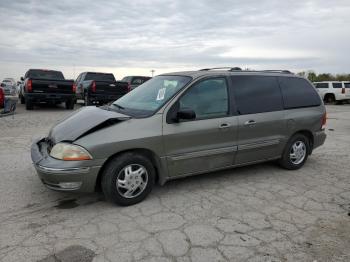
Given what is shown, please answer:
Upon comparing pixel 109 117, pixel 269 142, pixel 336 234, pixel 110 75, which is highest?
pixel 110 75

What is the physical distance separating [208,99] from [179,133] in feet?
2.36

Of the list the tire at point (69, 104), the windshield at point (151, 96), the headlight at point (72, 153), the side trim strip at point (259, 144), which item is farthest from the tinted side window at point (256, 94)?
the tire at point (69, 104)

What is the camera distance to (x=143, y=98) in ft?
16.2

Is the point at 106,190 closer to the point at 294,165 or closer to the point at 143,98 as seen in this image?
the point at 143,98

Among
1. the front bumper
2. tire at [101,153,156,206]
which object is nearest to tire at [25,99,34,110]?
the front bumper

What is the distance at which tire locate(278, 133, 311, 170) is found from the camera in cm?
571

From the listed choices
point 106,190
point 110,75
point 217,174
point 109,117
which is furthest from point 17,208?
point 110,75

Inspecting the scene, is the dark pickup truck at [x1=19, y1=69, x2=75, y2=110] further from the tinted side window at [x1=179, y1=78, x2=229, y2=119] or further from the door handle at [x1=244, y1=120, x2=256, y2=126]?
the door handle at [x1=244, y1=120, x2=256, y2=126]

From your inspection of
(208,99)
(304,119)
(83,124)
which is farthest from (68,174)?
(304,119)

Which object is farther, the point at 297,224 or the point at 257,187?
the point at 257,187

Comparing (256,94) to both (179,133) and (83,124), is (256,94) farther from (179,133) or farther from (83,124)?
(83,124)

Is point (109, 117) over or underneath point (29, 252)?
over

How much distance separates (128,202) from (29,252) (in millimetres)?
1305

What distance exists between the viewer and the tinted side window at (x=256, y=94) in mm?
5066
